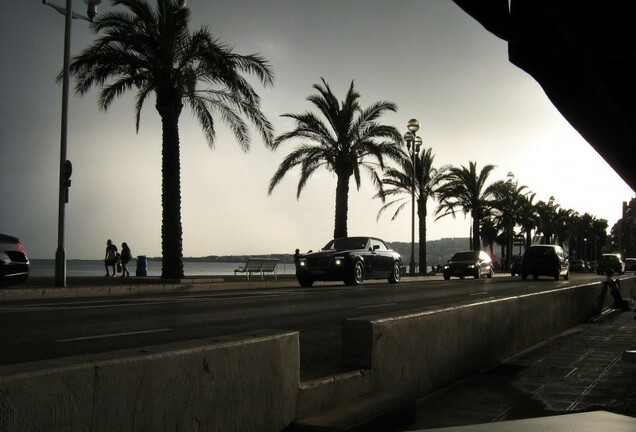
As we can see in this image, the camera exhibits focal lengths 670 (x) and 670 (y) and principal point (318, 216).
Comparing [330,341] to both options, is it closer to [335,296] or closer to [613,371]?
[613,371]

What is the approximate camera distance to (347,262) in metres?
22.8

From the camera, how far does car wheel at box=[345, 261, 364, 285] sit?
75.5 ft

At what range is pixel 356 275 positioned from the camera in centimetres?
2323

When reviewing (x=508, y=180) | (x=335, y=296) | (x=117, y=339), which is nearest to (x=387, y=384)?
(x=117, y=339)

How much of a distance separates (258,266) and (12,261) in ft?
43.8

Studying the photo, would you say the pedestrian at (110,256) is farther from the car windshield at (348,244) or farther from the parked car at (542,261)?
the parked car at (542,261)

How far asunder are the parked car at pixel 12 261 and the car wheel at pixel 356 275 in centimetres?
1074

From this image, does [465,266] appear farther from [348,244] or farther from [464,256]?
[348,244]

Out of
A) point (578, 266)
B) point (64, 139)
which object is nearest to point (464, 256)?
point (64, 139)

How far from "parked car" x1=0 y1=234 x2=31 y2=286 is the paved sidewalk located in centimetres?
1179

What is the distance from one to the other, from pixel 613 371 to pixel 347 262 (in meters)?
15.8

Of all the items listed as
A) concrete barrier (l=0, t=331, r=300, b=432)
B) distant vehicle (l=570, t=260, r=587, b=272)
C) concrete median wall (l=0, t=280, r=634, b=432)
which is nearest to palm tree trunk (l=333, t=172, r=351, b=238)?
concrete median wall (l=0, t=280, r=634, b=432)

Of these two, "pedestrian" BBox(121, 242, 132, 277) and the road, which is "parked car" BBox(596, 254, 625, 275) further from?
the road

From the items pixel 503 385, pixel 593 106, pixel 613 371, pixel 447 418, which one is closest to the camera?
pixel 447 418
